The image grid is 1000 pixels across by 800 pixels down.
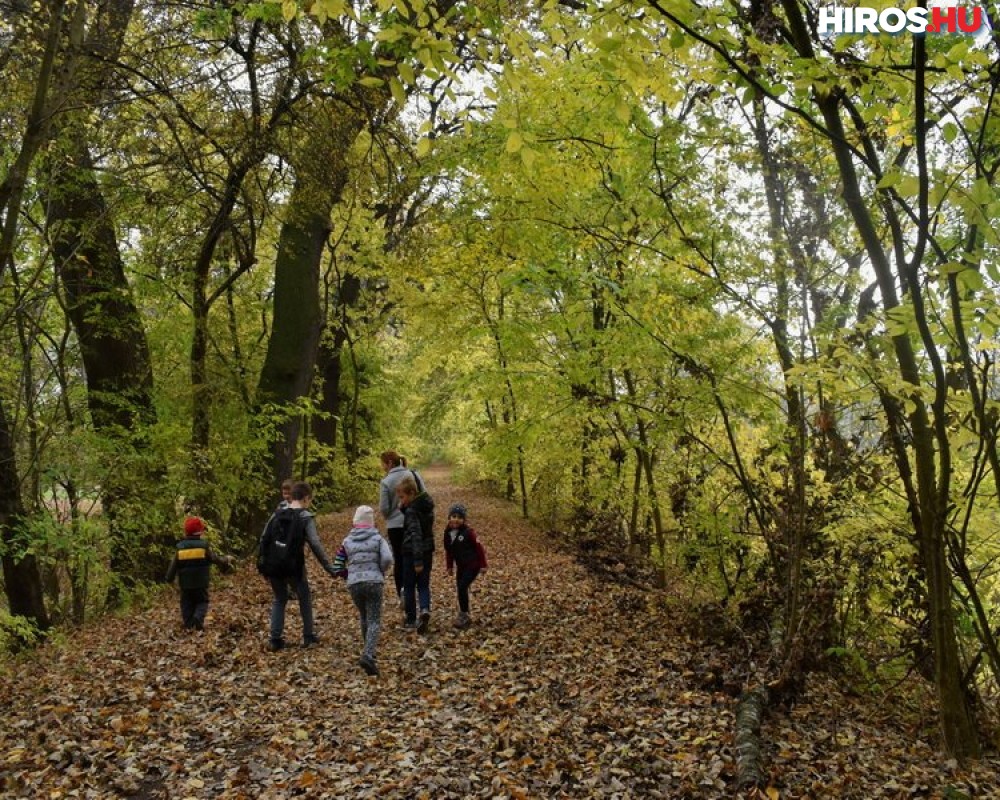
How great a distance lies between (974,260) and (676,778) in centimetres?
373

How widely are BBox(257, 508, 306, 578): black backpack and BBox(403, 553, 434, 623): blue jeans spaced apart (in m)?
1.30

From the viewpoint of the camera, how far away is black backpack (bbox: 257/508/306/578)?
8195 millimetres

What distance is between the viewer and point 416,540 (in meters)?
8.65

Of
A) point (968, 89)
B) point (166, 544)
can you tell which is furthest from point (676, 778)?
point (166, 544)

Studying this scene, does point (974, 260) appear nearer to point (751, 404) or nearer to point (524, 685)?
point (751, 404)

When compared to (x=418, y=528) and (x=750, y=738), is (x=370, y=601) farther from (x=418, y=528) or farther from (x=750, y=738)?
(x=750, y=738)

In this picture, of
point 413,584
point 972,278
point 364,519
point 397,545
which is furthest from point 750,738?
point 397,545

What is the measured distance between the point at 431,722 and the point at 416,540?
2.74m

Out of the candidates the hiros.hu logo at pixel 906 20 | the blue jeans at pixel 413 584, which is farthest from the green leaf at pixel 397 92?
the blue jeans at pixel 413 584

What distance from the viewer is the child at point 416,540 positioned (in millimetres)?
8670

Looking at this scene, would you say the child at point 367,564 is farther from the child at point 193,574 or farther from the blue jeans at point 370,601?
the child at point 193,574

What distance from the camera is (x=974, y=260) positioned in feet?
10.9

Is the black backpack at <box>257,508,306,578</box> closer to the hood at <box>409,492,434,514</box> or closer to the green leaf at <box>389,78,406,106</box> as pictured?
the hood at <box>409,492,434,514</box>

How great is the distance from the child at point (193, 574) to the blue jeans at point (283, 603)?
52.5 inches
